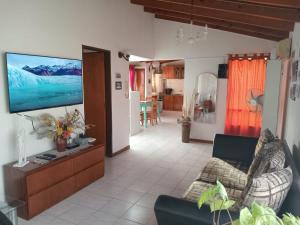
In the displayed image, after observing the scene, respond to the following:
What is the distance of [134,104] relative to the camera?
665cm

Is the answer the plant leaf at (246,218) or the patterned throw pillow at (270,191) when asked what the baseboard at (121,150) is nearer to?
the patterned throw pillow at (270,191)

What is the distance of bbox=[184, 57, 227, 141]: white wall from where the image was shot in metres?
5.35

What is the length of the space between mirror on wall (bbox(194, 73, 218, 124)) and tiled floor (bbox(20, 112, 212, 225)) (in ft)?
2.37

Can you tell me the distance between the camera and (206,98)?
554cm

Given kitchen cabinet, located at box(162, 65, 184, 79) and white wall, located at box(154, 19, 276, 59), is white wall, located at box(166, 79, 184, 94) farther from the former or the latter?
white wall, located at box(154, 19, 276, 59)

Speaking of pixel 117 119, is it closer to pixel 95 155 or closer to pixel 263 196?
pixel 95 155

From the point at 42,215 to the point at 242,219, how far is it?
2498mm

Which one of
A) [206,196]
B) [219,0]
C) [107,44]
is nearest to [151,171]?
[107,44]

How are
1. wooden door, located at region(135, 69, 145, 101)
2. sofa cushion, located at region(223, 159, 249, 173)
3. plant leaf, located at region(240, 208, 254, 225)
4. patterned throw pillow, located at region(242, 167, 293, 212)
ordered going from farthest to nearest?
wooden door, located at region(135, 69, 145, 101) < sofa cushion, located at region(223, 159, 249, 173) < patterned throw pillow, located at region(242, 167, 293, 212) < plant leaf, located at region(240, 208, 254, 225)

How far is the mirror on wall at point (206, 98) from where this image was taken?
5422 millimetres

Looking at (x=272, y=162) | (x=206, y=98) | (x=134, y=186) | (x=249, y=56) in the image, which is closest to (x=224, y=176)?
(x=272, y=162)

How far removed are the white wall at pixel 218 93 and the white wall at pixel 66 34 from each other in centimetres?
139

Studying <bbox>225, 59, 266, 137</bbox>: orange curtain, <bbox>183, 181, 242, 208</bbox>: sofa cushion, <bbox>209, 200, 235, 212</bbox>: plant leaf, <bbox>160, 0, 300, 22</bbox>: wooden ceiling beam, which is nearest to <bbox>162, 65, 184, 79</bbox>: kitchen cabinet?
<bbox>225, 59, 266, 137</bbox>: orange curtain

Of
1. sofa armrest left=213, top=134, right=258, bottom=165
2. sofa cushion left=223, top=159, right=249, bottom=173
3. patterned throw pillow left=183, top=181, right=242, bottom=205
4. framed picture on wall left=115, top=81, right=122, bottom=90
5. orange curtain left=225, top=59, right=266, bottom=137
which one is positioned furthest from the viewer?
orange curtain left=225, top=59, right=266, bottom=137
